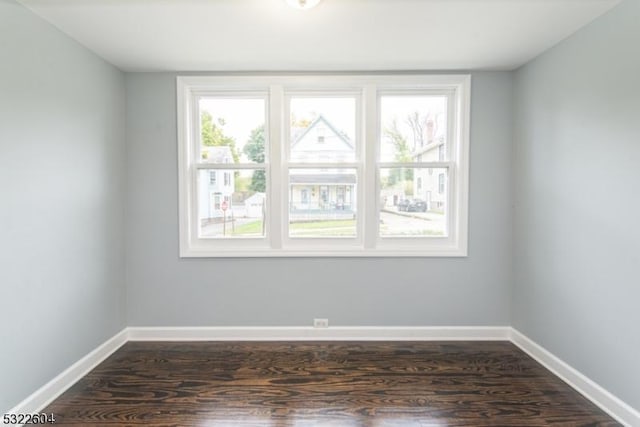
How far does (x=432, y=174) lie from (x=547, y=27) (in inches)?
52.9

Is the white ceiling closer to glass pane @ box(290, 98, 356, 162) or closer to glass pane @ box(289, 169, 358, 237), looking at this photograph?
glass pane @ box(290, 98, 356, 162)

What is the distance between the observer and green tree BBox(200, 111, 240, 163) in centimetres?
304

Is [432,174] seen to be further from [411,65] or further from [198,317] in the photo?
[198,317]

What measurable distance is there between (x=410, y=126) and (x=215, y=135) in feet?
6.16

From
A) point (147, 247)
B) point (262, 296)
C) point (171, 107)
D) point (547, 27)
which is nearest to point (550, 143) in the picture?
point (547, 27)

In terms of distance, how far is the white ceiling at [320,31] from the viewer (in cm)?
192

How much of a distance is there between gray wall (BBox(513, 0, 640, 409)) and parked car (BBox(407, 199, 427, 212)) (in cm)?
81

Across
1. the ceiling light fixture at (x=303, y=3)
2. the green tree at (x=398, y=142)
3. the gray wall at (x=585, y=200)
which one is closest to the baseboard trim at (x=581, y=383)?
the gray wall at (x=585, y=200)

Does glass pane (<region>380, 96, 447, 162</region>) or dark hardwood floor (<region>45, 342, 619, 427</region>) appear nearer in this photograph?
dark hardwood floor (<region>45, 342, 619, 427</region>)

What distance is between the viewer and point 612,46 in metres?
1.95

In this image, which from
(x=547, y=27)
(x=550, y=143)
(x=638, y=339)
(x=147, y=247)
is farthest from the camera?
(x=147, y=247)

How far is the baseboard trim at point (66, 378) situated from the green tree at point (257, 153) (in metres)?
1.84

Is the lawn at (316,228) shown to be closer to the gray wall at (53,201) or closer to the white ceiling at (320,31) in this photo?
the gray wall at (53,201)

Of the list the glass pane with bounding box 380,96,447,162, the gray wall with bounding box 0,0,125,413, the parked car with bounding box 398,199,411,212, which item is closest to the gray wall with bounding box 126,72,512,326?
the gray wall with bounding box 0,0,125,413
